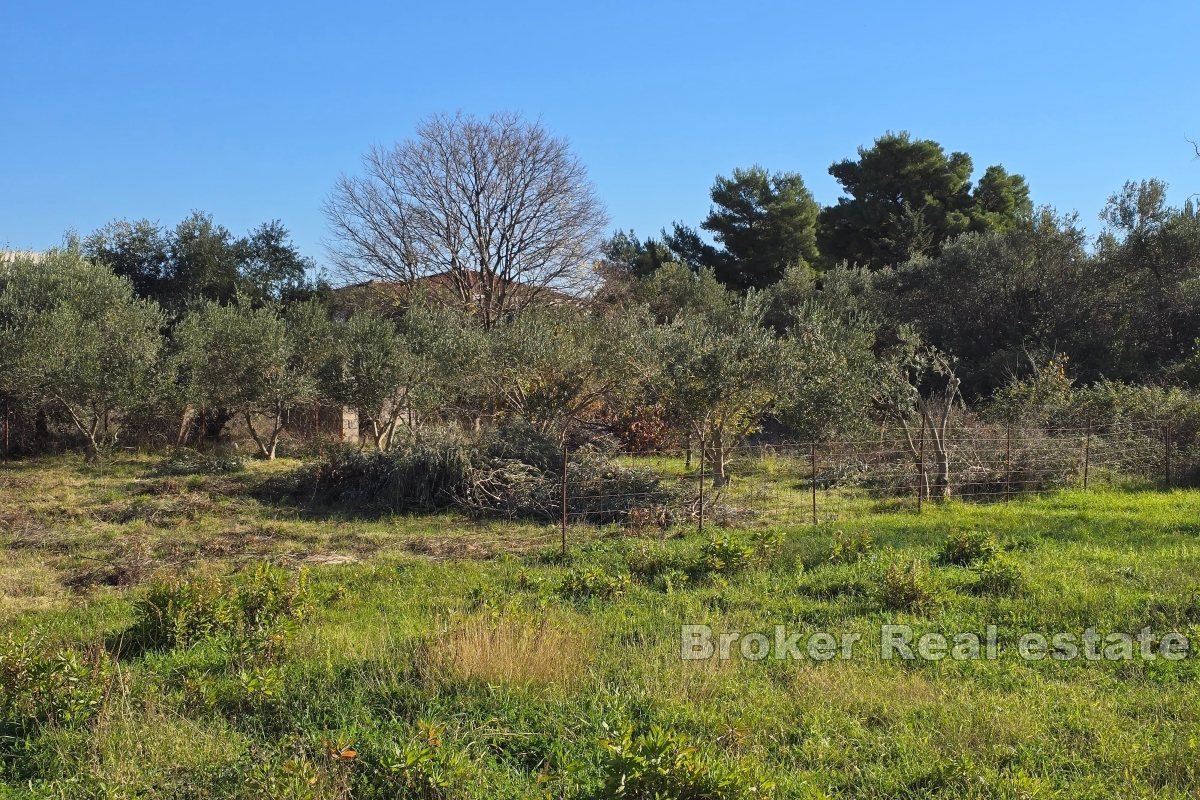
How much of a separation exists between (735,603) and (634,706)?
2.39 m

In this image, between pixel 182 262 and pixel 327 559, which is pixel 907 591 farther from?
pixel 182 262

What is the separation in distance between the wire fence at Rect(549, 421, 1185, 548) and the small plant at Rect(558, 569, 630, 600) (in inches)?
123

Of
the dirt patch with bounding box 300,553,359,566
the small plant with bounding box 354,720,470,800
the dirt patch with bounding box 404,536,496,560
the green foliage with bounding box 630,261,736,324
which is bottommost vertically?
the small plant with bounding box 354,720,470,800

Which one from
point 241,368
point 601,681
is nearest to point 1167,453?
point 601,681

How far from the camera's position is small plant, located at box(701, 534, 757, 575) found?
7933 mm

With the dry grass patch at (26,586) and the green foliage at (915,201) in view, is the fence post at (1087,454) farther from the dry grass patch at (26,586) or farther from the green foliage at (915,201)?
the green foliage at (915,201)

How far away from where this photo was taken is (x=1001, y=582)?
22.8 ft

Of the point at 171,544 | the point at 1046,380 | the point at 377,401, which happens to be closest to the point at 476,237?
the point at 377,401

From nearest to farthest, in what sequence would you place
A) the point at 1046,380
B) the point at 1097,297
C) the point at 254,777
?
the point at 254,777
the point at 1046,380
the point at 1097,297

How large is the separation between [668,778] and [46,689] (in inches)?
139

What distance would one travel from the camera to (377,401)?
64.1 feet

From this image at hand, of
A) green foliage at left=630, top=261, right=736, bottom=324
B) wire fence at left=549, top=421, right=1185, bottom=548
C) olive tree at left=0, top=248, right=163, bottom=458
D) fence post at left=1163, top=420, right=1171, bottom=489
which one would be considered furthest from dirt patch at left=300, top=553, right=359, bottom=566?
green foliage at left=630, top=261, right=736, bottom=324

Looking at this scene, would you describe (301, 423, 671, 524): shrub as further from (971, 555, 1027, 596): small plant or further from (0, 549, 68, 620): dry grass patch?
(971, 555, 1027, 596): small plant

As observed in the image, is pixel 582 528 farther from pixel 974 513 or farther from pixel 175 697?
pixel 175 697
